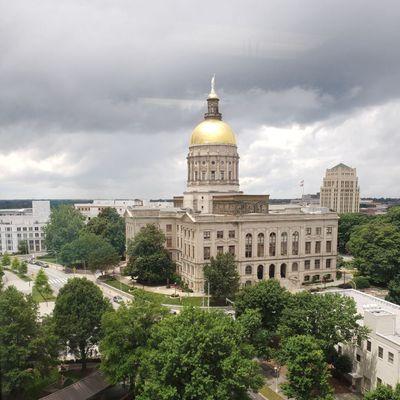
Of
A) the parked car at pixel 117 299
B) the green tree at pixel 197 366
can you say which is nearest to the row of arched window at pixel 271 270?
the parked car at pixel 117 299

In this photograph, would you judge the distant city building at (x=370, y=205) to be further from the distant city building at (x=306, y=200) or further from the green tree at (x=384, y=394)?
the green tree at (x=384, y=394)

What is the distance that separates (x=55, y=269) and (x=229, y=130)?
3740cm

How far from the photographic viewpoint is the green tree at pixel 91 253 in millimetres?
57188

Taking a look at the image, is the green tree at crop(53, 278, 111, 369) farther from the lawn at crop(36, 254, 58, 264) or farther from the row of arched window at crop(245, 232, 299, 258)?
the lawn at crop(36, 254, 58, 264)

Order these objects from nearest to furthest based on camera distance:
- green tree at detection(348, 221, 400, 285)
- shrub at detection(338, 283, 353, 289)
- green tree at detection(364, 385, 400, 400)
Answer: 1. green tree at detection(364, 385, 400, 400)
2. green tree at detection(348, 221, 400, 285)
3. shrub at detection(338, 283, 353, 289)

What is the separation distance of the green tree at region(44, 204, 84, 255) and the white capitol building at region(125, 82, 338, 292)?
1581 cm

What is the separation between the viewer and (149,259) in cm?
5241

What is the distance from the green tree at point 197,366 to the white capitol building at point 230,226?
29.0 m

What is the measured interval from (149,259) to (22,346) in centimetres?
3045

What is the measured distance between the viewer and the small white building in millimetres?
24141

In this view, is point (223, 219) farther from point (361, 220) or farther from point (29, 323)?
point (361, 220)

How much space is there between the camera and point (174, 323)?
22.0 m

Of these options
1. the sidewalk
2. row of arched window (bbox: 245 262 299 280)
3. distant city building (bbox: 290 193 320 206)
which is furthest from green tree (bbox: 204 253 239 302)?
distant city building (bbox: 290 193 320 206)

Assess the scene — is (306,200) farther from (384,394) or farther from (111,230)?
(384,394)
